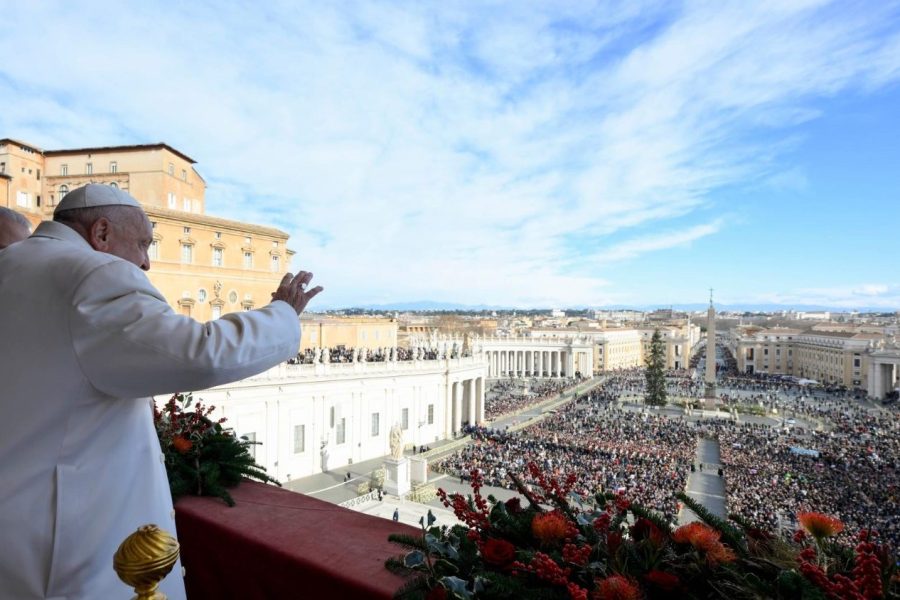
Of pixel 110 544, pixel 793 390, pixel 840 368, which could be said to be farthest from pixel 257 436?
pixel 840 368

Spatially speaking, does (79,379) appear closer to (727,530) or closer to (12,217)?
(12,217)

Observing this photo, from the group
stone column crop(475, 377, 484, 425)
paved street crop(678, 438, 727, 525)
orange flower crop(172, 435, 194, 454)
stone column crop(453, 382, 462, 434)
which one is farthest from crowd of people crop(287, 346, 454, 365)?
orange flower crop(172, 435, 194, 454)

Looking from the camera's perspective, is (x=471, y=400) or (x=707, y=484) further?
(x=471, y=400)

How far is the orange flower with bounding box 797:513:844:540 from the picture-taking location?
5.95ft

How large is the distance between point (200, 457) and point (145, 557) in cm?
254

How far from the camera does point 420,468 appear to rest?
2156 cm

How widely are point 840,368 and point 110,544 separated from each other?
91.7 m

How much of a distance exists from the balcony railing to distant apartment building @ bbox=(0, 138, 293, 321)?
22124 mm

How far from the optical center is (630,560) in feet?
6.23

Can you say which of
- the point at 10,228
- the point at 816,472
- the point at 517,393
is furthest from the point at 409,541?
the point at 517,393

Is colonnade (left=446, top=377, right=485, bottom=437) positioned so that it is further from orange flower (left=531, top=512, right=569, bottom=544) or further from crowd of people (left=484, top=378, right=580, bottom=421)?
orange flower (left=531, top=512, right=569, bottom=544)

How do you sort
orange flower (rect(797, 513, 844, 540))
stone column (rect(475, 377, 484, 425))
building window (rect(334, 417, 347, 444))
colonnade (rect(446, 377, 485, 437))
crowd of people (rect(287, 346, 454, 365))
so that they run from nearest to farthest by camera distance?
1. orange flower (rect(797, 513, 844, 540))
2. building window (rect(334, 417, 347, 444))
3. crowd of people (rect(287, 346, 454, 365))
4. colonnade (rect(446, 377, 485, 437))
5. stone column (rect(475, 377, 484, 425))

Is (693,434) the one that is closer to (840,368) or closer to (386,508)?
(386,508)

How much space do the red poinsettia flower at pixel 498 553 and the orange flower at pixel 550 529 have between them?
18 cm
